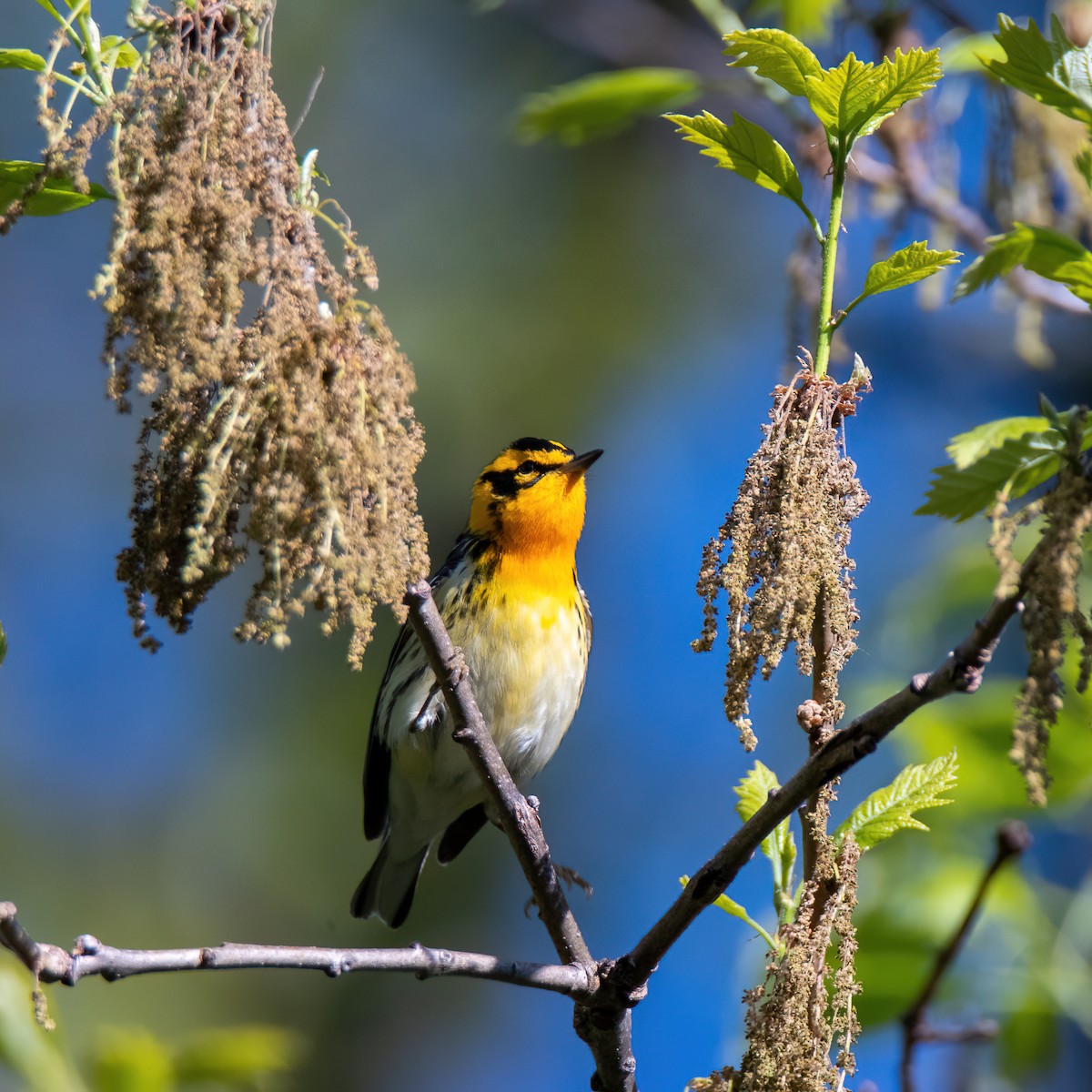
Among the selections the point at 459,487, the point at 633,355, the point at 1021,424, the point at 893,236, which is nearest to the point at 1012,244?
the point at 1021,424

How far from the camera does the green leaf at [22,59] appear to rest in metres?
1.65

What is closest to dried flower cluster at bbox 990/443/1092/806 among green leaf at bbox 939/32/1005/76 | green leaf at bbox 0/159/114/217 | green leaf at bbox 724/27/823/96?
green leaf at bbox 724/27/823/96

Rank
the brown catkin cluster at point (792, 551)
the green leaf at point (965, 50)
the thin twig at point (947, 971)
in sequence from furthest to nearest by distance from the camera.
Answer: the green leaf at point (965, 50) → the brown catkin cluster at point (792, 551) → the thin twig at point (947, 971)

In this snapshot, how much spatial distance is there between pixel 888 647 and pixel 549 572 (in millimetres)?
1133

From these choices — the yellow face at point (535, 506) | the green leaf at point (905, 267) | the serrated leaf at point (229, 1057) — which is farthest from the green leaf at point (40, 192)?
the yellow face at point (535, 506)

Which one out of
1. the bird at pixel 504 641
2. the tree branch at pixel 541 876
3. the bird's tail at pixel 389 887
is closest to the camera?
the tree branch at pixel 541 876

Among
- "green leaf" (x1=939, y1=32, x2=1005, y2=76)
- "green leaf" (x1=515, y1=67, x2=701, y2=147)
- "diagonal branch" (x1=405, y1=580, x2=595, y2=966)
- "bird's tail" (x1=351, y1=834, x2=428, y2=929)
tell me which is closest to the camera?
"diagonal branch" (x1=405, y1=580, x2=595, y2=966)

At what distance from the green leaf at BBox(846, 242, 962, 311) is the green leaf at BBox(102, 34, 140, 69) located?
967 millimetres

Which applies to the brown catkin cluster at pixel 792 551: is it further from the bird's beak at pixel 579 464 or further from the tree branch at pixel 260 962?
the bird's beak at pixel 579 464

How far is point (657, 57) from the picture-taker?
5895 mm

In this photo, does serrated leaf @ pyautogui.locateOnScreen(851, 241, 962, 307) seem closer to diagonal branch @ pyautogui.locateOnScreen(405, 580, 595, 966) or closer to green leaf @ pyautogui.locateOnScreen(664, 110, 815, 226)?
green leaf @ pyautogui.locateOnScreen(664, 110, 815, 226)

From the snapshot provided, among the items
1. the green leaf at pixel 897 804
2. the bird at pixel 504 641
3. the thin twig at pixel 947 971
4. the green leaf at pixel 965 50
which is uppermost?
the green leaf at pixel 965 50

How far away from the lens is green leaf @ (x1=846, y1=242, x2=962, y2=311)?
63.1 inches

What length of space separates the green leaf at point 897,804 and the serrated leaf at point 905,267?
61 centimetres
